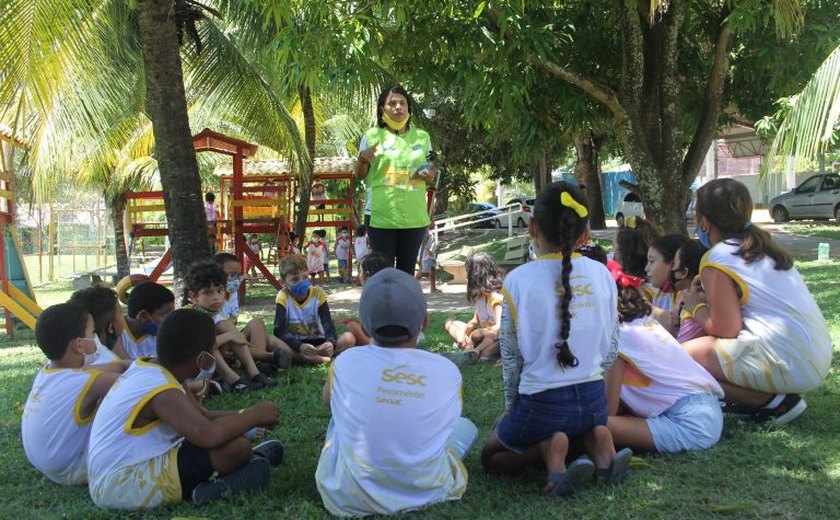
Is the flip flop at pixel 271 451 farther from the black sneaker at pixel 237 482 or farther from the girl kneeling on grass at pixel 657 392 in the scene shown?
the girl kneeling on grass at pixel 657 392

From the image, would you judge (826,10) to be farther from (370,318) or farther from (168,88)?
(370,318)

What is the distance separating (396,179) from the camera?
19.1 feet

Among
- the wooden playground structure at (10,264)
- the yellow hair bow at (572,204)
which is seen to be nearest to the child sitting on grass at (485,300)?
the yellow hair bow at (572,204)

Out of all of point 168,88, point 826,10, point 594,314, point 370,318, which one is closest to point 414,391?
point 370,318

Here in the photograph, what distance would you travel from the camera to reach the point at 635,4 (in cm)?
923

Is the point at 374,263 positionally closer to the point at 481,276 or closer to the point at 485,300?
the point at 481,276

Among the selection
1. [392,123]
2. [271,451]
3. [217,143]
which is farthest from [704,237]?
[217,143]

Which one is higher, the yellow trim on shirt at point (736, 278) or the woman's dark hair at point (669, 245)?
the woman's dark hair at point (669, 245)

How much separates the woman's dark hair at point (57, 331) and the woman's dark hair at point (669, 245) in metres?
3.23

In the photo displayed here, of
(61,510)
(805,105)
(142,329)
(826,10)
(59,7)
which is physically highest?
(826,10)

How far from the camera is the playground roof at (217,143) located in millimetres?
12070

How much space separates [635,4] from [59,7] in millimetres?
6171

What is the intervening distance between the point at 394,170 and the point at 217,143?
23.8 ft

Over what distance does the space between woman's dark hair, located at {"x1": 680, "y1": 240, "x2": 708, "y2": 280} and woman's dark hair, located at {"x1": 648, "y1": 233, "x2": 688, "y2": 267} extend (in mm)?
54
